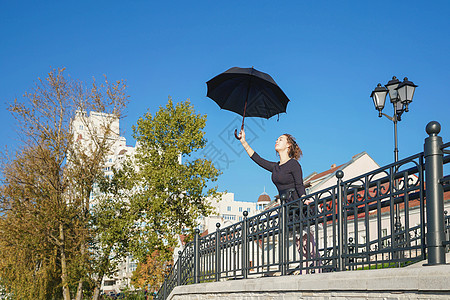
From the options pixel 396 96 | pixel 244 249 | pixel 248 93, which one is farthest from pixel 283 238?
pixel 396 96

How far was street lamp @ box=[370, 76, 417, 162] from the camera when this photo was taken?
12.9 meters

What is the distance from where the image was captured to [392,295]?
4109 mm

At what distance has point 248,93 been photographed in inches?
393

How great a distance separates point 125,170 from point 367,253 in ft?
72.0

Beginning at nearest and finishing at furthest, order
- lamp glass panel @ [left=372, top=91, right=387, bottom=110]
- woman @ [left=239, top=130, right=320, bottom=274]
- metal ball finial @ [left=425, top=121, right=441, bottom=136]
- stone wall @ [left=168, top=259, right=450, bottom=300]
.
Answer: stone wall @ [left=168, top=259, right=450, bottom=300] < metal ball finial @ [left=425, top=121, right=441, bottom=136] < woman @ [left=239, top=130, right=320, bottom=274] < lamp glass panel @ [left=372, top=91, right=387, bottom=110]

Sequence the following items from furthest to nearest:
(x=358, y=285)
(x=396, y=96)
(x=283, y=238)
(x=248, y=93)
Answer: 1. (x=396, y=96)
2. (x=248, y=93)
3. (x=283, y=238)
4. (x=358, y=285)

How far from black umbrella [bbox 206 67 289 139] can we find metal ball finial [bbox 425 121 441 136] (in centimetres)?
535

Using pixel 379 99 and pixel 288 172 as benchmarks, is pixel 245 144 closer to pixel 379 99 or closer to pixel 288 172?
pixel 288 172

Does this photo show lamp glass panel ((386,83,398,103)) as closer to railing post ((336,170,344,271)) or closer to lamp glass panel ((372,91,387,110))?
lamp glass panel ((372,91,387,110))

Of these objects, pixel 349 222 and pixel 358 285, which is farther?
pixel 349 222

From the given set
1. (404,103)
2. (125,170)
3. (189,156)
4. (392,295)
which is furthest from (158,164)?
(392,295)

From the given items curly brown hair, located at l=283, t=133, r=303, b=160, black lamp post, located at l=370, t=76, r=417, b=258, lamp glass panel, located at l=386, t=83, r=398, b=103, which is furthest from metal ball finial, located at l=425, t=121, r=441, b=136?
lamp glass panel, located at l=386, t=83, r=398, b=103

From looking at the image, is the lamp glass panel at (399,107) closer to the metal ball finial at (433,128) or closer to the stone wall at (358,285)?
the stone wall at (358,285)

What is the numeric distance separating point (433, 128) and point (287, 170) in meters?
3.13
